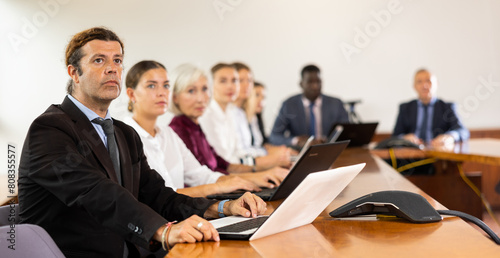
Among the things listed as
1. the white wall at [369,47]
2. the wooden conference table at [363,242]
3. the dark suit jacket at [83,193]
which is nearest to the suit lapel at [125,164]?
the dark suit jacket at [83,193]

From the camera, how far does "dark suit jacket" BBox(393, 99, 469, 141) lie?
19.3ft

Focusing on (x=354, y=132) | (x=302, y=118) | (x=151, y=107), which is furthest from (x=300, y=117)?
(x=151, y=107)

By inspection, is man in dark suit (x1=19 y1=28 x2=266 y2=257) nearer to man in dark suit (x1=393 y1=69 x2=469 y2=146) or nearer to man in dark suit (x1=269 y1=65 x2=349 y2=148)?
man in dark suit (x1=269 y1=65 x2=349 y2=148)

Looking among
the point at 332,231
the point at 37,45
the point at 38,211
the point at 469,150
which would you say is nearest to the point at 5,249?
the point at 38,211

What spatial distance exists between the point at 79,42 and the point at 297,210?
94 centimetres

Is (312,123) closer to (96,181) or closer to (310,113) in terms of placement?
(310,113)

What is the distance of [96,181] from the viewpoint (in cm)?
158

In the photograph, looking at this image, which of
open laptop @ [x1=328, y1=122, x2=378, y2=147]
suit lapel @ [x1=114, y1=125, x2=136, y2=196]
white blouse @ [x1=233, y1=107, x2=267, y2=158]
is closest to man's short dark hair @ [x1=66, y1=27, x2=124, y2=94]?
suit lapel @ [x1=114, y1=125, x2=136, y2=196]

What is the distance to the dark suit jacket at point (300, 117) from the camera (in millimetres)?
6195

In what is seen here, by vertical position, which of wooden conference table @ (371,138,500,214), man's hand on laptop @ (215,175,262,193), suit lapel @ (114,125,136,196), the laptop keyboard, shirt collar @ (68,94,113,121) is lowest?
wooden conference table @ (371,138,500,214)

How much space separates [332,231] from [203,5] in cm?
562

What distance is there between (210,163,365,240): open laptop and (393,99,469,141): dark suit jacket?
4378 mm

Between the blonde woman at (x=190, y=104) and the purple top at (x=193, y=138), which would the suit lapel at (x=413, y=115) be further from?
the blonde woman at (x=190, y=104)

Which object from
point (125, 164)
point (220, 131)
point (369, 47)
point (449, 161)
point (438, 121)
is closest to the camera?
point (125, 164)
